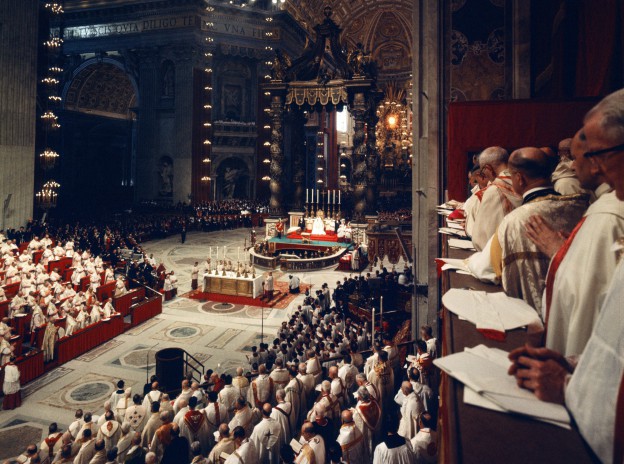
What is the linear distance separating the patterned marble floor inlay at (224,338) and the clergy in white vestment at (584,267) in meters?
10.4

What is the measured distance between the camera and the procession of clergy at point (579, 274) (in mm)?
1291

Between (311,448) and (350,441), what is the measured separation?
65 cm

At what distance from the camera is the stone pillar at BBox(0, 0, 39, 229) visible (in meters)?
21.4

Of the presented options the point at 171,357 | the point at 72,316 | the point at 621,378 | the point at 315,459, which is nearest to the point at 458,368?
the point at 621,378

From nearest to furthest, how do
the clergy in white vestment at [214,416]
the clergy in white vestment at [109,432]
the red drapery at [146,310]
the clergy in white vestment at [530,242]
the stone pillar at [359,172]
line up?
1. the clergy in white vestment at [530,242]
2. the clergy in white vestment at [109,432]
3. the clergy in white vestment at [214,416]
4. the red drapery at [146,310]
5. the stone pillar at [359,172]

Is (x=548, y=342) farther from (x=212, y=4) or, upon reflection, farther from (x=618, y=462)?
(x=212, y=4)

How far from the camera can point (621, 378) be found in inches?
48.1

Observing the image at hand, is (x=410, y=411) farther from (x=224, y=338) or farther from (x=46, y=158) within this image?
(x=46, y=158)

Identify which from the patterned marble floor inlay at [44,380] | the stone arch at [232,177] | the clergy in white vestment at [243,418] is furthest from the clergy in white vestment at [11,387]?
the stone arch at [232,177]

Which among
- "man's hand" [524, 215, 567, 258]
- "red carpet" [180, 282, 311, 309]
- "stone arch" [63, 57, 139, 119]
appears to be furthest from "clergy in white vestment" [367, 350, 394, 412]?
"stone arch" [63, 57, 139, 119]

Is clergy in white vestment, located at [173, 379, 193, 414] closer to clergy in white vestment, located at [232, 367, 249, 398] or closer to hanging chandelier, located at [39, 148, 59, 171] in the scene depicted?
clergy in white vestment, located at [232, 367, 249, 398]

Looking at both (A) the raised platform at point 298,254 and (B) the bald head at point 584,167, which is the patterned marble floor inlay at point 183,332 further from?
(B) the bald head at point 584,167

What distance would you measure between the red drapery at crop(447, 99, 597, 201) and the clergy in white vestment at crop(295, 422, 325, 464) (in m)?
4.71

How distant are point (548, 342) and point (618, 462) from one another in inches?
31.1
